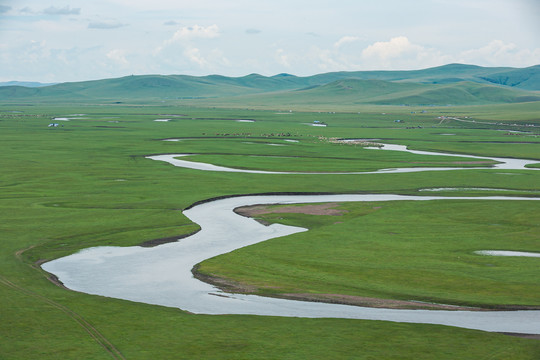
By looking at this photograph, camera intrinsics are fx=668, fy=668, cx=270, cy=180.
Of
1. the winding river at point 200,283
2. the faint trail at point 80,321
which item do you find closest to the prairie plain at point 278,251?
the faint trail at point 80,321

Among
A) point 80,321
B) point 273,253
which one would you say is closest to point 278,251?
point 273,253

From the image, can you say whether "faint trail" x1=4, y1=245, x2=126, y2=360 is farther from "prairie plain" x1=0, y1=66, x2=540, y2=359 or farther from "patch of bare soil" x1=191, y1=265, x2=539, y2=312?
"patch of bare soil" x1=191, y1=265, x2=539, y2=312

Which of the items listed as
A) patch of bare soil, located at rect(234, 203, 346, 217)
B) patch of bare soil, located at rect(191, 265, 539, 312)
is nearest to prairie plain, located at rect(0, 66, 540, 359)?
patch of bare soil, located at rect(191, 265, 539, 312)

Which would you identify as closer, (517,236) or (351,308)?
(351,308)

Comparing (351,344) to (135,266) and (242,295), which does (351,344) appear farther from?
(135,266)

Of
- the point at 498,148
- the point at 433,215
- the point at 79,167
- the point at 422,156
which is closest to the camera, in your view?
the point at 433,215

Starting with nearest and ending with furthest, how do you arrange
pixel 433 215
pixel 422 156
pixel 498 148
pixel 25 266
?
pixel 25 266
pixel 433 215
pixel 422 156
pixel 498 148

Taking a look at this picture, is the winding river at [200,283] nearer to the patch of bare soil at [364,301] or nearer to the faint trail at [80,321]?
the patch of bare soil at [364,301]

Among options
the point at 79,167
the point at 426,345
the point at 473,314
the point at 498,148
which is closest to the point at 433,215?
the point at 473,314
